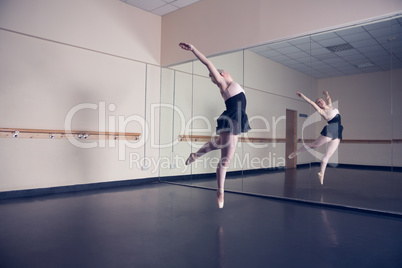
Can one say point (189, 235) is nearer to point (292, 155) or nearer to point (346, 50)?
point (292, 155)

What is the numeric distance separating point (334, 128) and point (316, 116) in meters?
0.27

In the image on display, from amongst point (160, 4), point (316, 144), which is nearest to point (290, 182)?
point (316, 144)

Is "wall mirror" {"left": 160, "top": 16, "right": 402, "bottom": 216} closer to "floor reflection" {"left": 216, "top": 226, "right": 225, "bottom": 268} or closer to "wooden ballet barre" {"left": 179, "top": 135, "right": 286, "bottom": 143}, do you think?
"wooden ballet barre" {"left": 179, "top": 135, "right": 286, "bottom": 143}

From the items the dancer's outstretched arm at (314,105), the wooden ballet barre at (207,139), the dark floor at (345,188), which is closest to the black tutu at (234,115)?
the dancer's outstretched arm at (314,105)

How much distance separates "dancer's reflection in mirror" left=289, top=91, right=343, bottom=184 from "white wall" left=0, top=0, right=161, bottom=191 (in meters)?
3.12

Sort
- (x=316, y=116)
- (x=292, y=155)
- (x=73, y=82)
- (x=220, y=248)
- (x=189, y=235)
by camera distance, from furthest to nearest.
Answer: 1. (x=73, y=82)
2. (x=292, y=155)
3. (x=316, y=116)
4. (x=189, y=235)
5. (x=220, y=248)

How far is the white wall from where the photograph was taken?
151 inches

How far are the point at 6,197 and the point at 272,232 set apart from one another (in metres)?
3.41

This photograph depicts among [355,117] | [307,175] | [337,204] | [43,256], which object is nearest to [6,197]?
[43,256]

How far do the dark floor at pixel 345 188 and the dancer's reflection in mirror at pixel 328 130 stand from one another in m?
0.14

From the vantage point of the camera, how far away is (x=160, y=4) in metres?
5.19

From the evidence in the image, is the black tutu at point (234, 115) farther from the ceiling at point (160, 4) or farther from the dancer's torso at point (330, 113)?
the ceiling at point (160, 4)

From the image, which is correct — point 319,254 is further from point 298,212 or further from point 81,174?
point 81,174

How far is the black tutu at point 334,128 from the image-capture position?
3477mm
